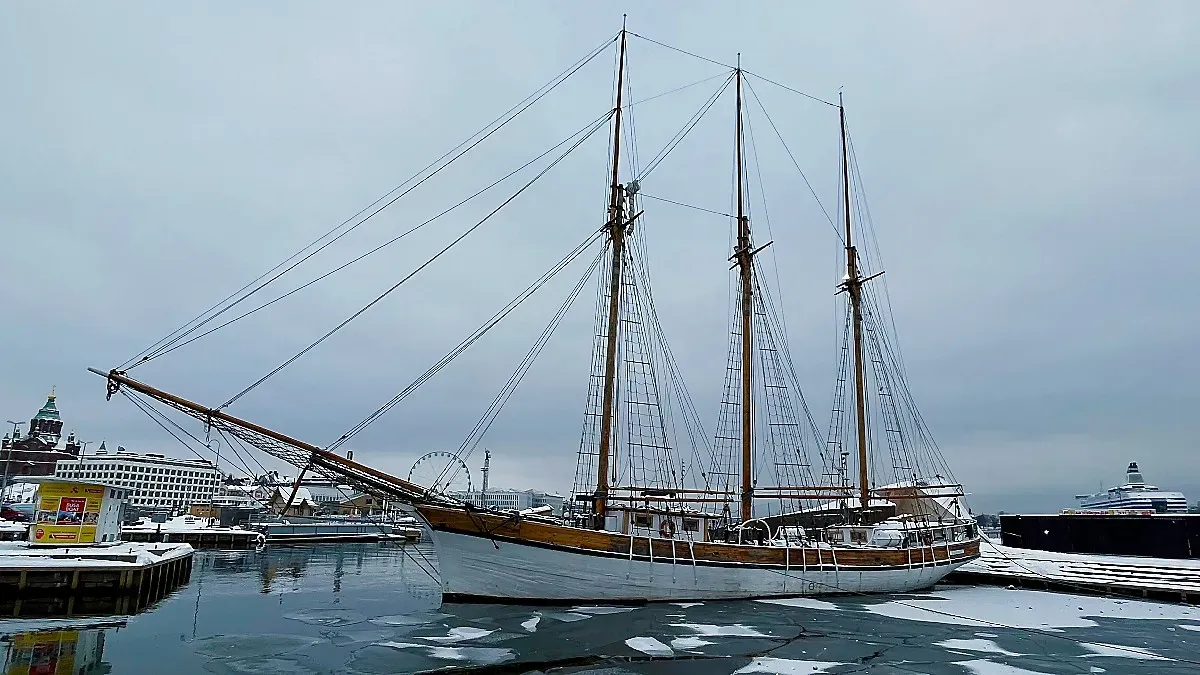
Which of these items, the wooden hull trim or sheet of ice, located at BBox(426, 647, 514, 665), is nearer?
sheet of ice, located at BBox(426, 647, 514, 665)

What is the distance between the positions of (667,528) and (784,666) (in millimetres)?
11943

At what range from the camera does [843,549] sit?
29.8 m

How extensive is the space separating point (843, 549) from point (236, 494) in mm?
151125

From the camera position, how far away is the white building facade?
459 ft

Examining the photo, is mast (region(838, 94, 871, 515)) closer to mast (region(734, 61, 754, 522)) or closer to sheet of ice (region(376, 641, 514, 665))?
mast (region(734, 61, 754, 522))

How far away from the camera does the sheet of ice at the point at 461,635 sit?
61.9 ft

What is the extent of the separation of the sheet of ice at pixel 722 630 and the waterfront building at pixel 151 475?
5426 inches

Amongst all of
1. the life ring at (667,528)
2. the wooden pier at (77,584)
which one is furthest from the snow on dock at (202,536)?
the life ring at (667,528)

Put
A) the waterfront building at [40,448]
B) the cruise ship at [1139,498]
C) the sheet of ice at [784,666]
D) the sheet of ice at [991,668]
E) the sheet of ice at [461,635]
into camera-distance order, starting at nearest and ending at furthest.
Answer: the sheet of ice at [784,666] → the sheet of ice at [991,668] → the sheet of ice at [461,635] → the cruise ship at [1139,498] → the waterfront building at [40,448]

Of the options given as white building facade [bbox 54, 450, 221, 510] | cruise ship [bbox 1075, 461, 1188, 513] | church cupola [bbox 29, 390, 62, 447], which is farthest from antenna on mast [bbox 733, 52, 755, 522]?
church cupola [bbox 29, 390, 62, 447]

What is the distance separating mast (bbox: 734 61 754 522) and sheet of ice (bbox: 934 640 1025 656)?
14957mm

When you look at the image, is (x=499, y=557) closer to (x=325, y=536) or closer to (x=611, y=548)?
(x=611, y=548)

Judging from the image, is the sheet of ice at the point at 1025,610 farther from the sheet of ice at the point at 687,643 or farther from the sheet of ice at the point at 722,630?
the sheet of ice at the point at 687,643

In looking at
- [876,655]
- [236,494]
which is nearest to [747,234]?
[876,655]
